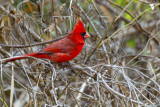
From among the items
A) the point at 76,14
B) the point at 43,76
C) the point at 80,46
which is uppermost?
the point at 76,14

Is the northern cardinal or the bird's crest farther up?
the bird's crest

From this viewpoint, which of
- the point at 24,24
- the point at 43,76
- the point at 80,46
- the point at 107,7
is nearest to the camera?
the point at 43,76

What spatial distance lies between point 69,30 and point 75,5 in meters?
0.36

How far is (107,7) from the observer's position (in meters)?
5.09

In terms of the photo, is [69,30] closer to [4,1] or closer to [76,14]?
[76,14]

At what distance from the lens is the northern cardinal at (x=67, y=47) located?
298cm

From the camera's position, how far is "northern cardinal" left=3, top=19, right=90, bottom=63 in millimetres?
2980

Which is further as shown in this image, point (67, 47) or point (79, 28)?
point (67, 47)

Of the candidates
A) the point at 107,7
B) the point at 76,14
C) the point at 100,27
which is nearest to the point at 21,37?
the point at 76,14

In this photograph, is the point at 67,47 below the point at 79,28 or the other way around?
below

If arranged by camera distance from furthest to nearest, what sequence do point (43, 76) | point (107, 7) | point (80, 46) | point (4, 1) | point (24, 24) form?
point (107, 7) < point (4, 1) < point (80, 46) < point (24, 24) < point (43, 76)

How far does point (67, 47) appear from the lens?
3.13 meters

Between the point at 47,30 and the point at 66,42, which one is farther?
the point at 66,42

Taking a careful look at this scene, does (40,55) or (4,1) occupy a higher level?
(4,1)
